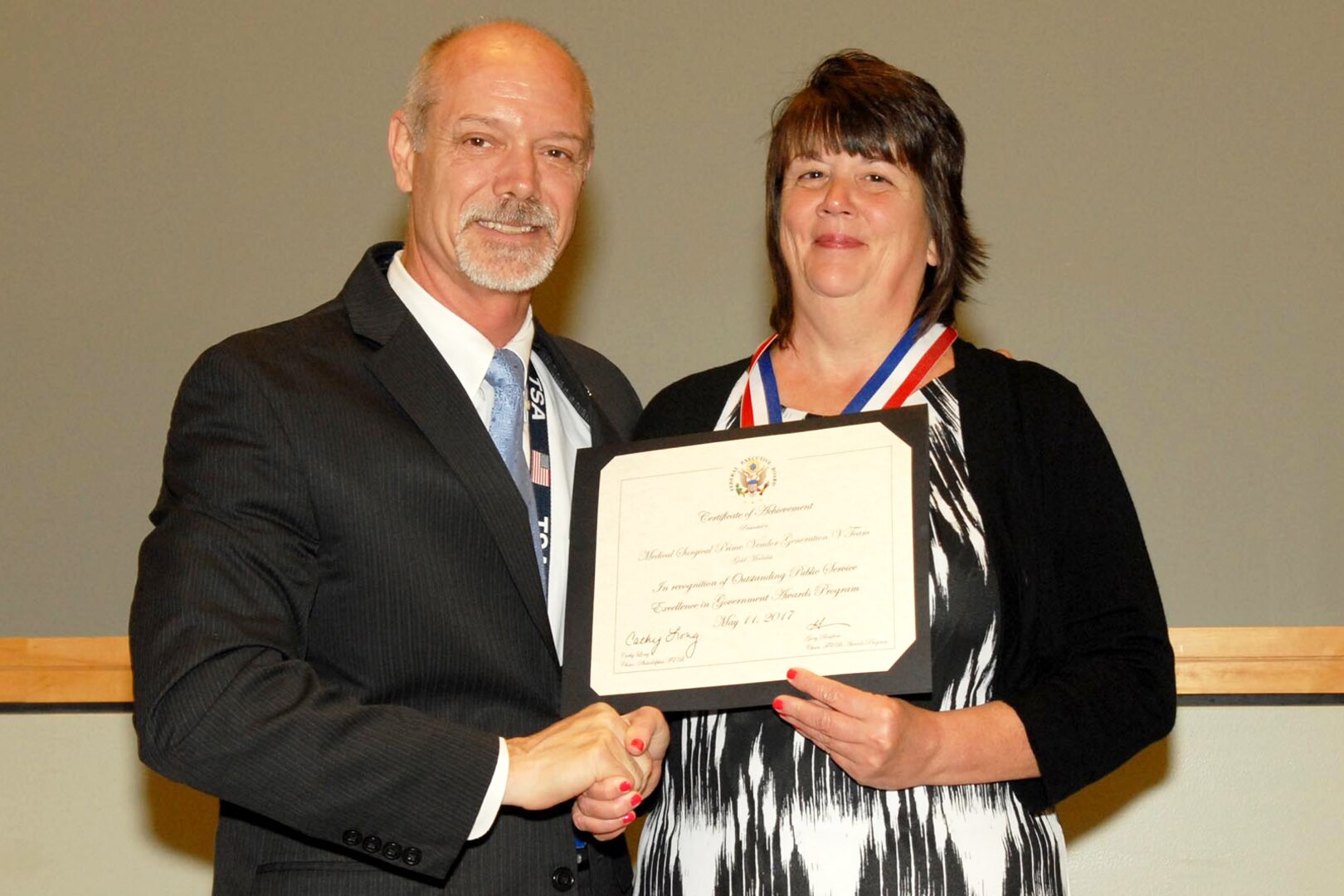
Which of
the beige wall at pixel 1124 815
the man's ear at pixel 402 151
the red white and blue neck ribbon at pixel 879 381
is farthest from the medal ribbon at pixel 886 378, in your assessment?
the beige wall at pixel 1124 815

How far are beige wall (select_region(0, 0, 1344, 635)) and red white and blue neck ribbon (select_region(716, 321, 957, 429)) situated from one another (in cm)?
129

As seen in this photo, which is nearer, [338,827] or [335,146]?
[338,827]

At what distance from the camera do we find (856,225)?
97.7 inches

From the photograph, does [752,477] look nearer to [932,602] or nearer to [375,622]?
[932,602]

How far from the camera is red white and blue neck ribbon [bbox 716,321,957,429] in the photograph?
247 cm

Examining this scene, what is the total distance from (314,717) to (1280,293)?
2.93 m

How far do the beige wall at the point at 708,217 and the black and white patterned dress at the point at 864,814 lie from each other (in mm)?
1641

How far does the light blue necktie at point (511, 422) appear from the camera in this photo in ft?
7.87

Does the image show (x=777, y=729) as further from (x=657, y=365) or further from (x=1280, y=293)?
(x=1280, y=293)

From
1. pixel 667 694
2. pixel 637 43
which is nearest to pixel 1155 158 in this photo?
pixel 637 43

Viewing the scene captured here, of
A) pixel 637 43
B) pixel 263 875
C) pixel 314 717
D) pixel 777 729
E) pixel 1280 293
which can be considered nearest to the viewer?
pixel 314 717

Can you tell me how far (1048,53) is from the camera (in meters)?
3.95

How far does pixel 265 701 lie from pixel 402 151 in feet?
4.05

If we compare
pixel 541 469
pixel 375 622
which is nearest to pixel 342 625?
pixel 375 622
